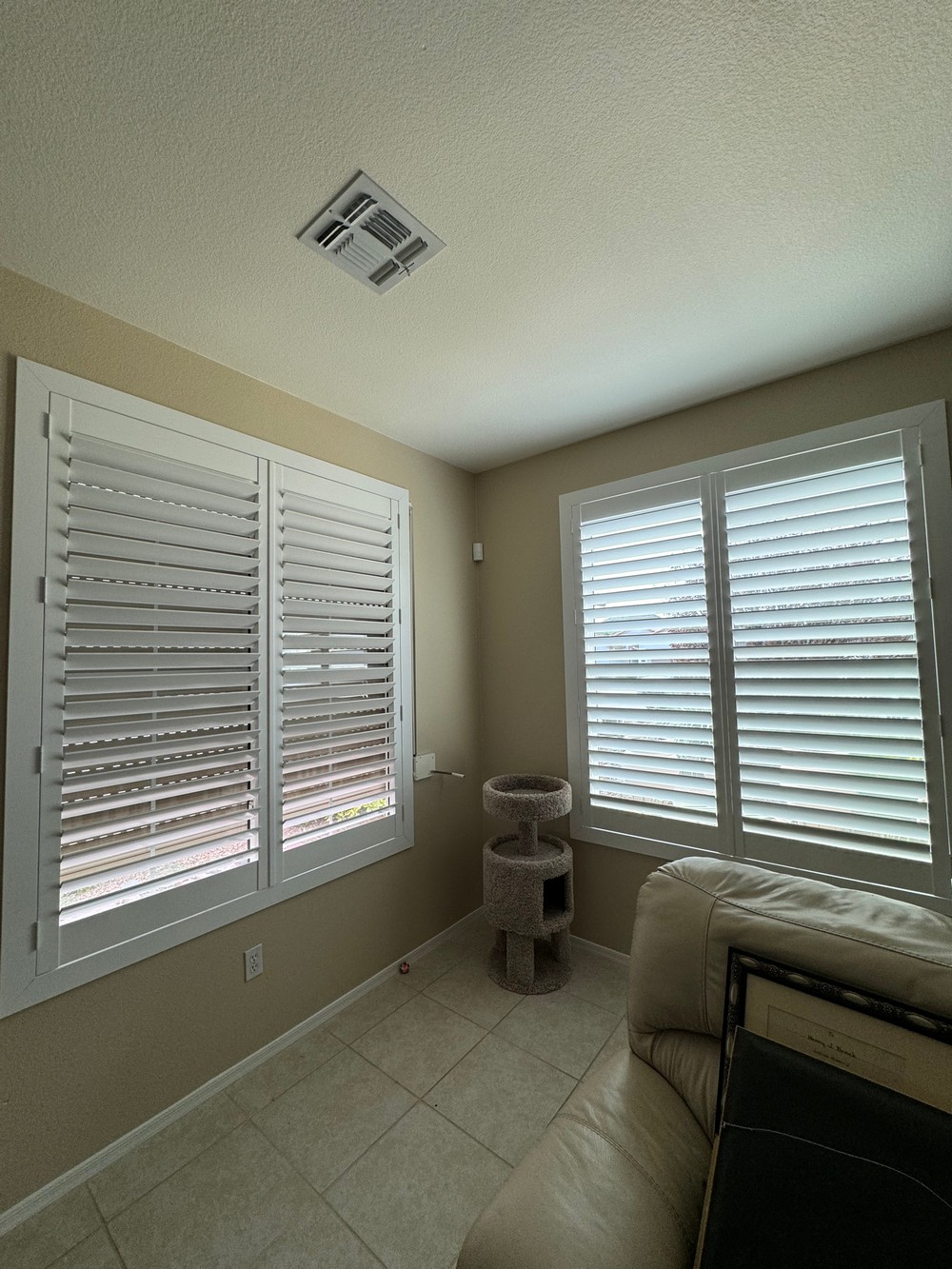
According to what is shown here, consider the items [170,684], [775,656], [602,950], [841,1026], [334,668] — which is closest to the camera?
[841,1026]

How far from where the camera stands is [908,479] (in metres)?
1.93

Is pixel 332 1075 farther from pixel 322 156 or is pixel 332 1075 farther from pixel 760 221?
pixel 760 221

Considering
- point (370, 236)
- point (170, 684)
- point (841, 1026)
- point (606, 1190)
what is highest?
point (370, 236)

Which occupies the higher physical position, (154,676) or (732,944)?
(154,676)

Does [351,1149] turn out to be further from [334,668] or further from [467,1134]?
[334,668]

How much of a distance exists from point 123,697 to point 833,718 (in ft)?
8.34

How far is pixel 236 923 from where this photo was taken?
1940mm

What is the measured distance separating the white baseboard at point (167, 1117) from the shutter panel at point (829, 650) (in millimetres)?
1897

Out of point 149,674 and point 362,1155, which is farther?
point 149,674

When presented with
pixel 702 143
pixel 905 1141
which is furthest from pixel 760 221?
pixel 905 1141

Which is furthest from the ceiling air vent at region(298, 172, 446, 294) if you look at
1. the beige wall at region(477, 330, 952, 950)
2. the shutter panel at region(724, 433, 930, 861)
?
the shutter panel at region(724, 433, 930, 861)

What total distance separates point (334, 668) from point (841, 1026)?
1.97 meters

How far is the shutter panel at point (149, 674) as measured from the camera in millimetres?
1581

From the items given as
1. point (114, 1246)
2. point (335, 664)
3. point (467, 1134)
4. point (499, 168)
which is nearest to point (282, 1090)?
point (114, 1246)
